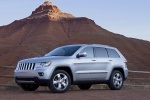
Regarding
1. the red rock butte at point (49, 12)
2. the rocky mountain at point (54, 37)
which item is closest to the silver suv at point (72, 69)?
the rocky mountain at point (54, 37)

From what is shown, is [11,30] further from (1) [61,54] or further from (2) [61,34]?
(1) [61,54]

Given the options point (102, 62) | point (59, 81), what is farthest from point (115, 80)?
point (59, 81)

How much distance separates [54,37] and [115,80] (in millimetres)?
104619

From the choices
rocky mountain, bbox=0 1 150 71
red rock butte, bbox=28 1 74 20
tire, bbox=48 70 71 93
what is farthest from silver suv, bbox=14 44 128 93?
red rock butte, bbox=28 1 74 20

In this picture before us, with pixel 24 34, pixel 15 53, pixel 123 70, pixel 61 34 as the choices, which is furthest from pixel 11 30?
pixel 123 70

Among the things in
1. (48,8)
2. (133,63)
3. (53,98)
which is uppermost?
(48,8)

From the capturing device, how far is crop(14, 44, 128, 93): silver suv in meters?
10.8

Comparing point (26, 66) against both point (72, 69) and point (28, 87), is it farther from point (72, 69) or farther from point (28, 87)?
point (72, 69)

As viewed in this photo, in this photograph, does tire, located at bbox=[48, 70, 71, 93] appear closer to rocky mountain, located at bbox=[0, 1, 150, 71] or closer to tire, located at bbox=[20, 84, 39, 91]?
tire, located at bbox=[20, 84, 39, 91]

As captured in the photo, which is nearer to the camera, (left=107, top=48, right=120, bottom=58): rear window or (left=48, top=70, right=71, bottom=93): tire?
(left=48, top=70, right=71, bottom=93): tire

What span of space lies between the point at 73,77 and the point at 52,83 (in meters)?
0.89

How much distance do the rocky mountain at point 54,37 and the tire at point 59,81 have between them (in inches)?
2554

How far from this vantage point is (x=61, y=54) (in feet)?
38.8

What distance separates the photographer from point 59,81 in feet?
35.9
